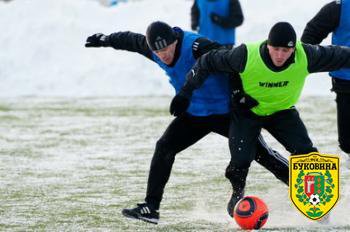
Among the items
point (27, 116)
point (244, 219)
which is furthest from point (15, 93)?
point (244, 219)

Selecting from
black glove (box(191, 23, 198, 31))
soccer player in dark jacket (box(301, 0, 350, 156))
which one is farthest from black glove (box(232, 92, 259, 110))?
black glove (box(191, 23, 198, 31))

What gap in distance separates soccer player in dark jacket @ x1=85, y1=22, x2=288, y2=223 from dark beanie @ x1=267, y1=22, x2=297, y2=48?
2.21ft

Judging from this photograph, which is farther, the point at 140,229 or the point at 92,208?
the point at 92,208

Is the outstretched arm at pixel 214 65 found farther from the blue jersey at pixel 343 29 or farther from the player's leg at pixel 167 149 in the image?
the blue jersey at pixel 343 29

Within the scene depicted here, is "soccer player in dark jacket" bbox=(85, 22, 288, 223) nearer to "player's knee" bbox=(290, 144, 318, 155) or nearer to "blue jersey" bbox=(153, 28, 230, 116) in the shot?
"blue jersey" bbox=(153, 28, 230, 116)

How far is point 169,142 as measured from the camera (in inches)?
332

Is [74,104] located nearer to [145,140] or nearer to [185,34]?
[145,140]

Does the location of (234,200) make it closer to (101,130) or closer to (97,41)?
(97,41)

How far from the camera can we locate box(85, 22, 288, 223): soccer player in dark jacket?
8141 mm

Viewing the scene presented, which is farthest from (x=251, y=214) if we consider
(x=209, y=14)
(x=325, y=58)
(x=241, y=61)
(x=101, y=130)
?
(x=209, y=14)

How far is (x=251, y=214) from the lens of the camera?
7.80m

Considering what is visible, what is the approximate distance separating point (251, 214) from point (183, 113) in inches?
40.4

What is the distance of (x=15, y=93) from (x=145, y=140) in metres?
6.59

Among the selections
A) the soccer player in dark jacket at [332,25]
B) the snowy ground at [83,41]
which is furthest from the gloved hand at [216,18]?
the soccer player in dark jacket at [332,25]
